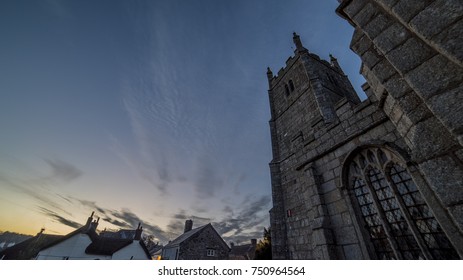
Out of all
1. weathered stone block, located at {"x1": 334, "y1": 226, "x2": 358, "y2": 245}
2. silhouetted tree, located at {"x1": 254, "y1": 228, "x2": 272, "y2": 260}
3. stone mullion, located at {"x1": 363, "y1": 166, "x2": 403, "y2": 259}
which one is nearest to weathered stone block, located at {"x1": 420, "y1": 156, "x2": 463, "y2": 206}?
stone mullion, located at {"x1": 363, "y1": 166, "x2": 403, "y2": 259}

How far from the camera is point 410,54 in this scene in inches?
79.0

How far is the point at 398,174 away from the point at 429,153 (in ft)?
8.84

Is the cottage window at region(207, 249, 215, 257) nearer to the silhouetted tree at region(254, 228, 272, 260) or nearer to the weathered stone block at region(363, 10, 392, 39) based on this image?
the silhouetted tree at region(254, 228, 272, 260)

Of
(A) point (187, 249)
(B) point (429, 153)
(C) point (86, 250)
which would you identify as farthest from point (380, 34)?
(C) point (86, 250)

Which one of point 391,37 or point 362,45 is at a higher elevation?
point 362,45

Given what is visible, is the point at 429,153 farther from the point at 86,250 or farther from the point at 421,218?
the point at 86,250

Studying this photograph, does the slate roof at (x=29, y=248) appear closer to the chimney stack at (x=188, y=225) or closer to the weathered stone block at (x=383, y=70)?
the chimney stack at (x=188, y=225)

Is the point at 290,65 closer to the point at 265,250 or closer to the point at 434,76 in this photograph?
the point at 434,76

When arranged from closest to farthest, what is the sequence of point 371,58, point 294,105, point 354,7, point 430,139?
point 430,139
point 371,58
point 354,7
point 294,105

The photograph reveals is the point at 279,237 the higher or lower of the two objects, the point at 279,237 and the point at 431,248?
the higher

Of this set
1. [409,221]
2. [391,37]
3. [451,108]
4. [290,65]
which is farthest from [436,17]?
[290,65]

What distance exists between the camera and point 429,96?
5.74ft

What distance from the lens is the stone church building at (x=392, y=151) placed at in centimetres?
172

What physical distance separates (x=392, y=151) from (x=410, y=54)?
2676 mm
